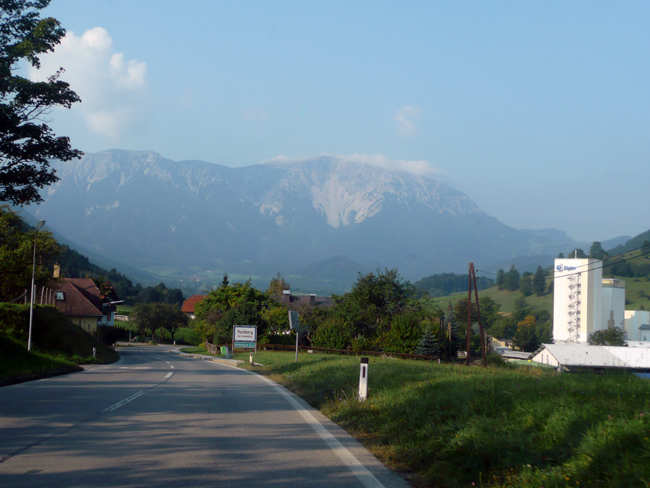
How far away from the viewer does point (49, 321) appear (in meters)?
38.5

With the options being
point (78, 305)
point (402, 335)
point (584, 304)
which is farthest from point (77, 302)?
point (584, 304)

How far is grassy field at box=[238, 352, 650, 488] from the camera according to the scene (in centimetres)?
591

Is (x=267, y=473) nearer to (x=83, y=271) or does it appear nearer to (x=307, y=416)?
(x=307, y=416)

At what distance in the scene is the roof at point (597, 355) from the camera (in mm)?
84312

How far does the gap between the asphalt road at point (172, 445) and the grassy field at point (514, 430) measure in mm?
532

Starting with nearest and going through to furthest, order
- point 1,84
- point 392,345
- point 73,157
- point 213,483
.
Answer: point 213,483, point 1,84, point 73,157, point 392,345

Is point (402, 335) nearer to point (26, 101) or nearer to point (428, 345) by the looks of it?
point (428, 345)

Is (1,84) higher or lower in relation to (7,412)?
higher

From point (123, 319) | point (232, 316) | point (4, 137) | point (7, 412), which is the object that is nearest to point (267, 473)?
point (7, 412)

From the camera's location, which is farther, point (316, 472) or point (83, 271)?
point (83, 271)

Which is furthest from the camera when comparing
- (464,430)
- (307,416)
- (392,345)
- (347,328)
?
(347,328)

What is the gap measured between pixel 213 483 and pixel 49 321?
3570cm

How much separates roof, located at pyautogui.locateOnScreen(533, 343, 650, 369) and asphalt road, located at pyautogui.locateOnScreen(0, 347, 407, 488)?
7803 cm

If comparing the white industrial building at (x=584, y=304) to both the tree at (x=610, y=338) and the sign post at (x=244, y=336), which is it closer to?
the tree at (x=610, y=338)
